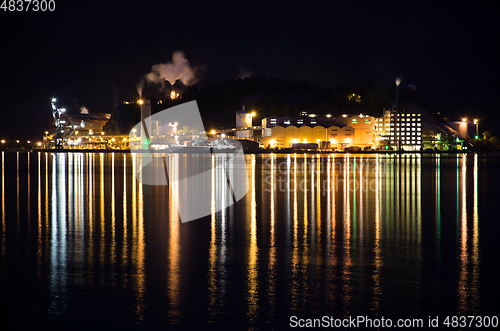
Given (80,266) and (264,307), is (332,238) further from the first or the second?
(80,266)

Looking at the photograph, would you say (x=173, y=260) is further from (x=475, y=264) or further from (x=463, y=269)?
(x=475, y=264)

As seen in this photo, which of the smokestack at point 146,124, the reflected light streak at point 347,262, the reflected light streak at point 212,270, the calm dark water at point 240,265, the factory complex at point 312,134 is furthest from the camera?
the smokestack at point 146,124

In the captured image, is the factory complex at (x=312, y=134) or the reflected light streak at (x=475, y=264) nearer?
the reflected light streak at (x=475, y=264)

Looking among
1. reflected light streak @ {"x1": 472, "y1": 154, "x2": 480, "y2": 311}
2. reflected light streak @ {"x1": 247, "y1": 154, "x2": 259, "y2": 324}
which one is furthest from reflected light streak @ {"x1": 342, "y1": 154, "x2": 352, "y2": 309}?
reflected light streak @ {"x1": 472, "y1": 154, "x2": 480, "y2": 311}

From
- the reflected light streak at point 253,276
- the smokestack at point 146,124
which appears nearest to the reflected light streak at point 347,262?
the reflected light streak at point 253,276

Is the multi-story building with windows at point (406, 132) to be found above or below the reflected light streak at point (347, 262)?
above

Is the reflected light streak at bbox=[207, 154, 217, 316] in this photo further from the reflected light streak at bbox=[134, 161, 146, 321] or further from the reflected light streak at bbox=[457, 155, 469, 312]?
the reflected light streak at bbox=[457, 155, 469, 312]

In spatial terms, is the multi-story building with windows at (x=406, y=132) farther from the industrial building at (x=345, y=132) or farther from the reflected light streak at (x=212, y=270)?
the reflected light streak at (x=212, y=270)

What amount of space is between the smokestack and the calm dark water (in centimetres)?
11340

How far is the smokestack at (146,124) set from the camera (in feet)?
408

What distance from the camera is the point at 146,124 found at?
13600 cm

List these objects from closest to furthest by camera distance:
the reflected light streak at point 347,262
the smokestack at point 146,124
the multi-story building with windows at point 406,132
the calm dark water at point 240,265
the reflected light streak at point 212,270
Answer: the calm dark water at point 240,265, the reflected light streak at point 212,270, the reflected light streak at point 347,262, the multi-story building with windows at point 406,132, the smokestack at point 146,124

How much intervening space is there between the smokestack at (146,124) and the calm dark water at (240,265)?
4465 inches

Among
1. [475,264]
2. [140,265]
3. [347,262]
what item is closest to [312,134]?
[475,264]
